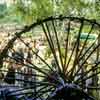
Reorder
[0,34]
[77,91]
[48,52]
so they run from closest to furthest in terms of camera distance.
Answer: [77,91], [48,52], [0,34]

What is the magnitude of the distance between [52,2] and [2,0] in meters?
2.12

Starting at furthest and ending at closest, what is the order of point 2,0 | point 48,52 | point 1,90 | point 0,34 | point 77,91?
1. point 2,0
2. point 0,34
3. point 48,52
4. point 1,90
5. point 77,91

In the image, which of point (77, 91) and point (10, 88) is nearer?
point (77, 91)

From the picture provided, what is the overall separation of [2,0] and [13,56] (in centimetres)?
475

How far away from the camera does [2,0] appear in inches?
395

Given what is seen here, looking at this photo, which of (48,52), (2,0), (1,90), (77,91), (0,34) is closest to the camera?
(77,91)

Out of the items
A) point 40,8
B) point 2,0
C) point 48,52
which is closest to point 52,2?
point 40,8

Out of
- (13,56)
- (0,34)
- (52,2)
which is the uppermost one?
(52,2)

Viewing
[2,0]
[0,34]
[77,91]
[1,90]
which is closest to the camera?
[77,91]

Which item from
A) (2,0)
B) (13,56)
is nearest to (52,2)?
(2,0)

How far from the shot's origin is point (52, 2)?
8.34 m

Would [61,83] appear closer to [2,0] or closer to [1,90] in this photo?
[1,90]

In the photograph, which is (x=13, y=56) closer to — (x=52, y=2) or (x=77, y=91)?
(x=77, y=91)

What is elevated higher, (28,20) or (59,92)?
(28,20)
